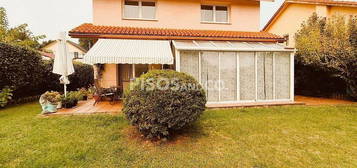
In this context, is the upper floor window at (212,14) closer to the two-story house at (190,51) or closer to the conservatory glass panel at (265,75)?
the two-story house at (190,51)

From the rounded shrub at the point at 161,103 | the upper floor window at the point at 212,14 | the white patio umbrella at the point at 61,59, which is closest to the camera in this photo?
the rounded shrub at the point at 161,103

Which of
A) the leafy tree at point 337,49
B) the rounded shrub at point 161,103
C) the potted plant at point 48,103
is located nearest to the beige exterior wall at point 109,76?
the potted plant at point 48,103

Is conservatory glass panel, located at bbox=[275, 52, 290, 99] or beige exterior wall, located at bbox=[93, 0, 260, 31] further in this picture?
beige exterior wall, located at bbox=[93, 0, 260, 31]

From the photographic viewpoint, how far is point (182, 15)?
21.6 metres

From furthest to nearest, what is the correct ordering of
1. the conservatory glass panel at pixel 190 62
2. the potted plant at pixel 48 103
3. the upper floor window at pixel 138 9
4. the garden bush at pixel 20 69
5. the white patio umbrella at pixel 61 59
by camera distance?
the upper floor window at pixel 138 9
the garden bush at pixel 20 69
the conservatory glass panel at pixel 190 62
the white patio umbrella at pixel 61 59
the potted plant at pixel 48 103


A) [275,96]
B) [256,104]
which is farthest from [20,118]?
[275,96]

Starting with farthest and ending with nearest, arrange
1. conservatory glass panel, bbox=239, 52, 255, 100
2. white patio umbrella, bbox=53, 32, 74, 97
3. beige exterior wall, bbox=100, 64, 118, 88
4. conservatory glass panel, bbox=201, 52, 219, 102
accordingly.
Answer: beige exterior wall, bbox=100, 64, 118, 88 → conservatory glass panel, bbox=239, 52, 255, 100 → conservatory glass panel, bbox=201, 52, 219, 102 → white patio umbrella, bbox=53, 32, 74, 97

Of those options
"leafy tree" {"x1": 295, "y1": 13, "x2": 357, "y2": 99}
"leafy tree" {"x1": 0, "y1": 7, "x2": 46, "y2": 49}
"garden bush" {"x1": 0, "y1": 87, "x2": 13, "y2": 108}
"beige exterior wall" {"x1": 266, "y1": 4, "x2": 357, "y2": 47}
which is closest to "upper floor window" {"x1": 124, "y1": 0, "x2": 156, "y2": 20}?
"garden bush" {"x1": 0, "y1": 87, "x2": 13, "y2": 108}

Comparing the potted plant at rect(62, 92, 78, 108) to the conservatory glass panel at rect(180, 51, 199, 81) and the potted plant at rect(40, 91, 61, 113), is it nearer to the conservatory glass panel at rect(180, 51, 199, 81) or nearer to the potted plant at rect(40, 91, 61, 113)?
the potted plant at rect(40, 91, 61, 113)

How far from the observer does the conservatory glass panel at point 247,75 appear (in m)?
15.4

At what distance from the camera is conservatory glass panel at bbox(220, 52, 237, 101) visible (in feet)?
49.9

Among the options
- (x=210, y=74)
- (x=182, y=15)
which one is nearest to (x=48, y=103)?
(x=210, y=74)

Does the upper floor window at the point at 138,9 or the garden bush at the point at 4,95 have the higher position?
the upper floor window at the point at 138,9

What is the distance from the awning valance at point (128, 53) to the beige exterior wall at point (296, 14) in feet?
76.3
